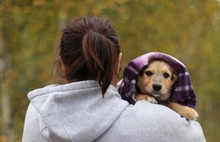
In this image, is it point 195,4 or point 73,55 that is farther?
point 195,4

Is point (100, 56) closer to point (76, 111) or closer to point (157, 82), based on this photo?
point (76, 111)

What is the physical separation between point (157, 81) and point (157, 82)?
0.01 meters

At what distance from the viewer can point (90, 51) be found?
2.60 m

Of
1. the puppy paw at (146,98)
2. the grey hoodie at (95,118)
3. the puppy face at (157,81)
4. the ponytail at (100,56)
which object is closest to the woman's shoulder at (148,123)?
the grey hoodie at (95,118)

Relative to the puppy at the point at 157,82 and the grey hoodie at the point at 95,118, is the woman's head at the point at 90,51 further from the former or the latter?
the puppy at the point at 157,82

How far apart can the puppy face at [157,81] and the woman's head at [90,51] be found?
0.53 meters

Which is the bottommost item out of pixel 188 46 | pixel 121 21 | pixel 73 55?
pixel 188 46

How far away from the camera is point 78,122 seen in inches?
102

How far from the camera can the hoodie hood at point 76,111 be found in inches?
101

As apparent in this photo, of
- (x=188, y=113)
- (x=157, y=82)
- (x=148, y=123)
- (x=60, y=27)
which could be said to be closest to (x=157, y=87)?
(x=157, y=82)

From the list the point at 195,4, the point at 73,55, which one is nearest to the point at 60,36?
the point at 73,55

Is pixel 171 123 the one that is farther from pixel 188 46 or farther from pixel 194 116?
pixel 188 46

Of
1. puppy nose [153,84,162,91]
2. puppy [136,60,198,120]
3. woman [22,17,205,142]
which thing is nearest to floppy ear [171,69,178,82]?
puppy [136,60,198,120]

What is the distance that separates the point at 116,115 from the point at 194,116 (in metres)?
0.64
